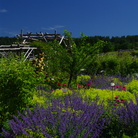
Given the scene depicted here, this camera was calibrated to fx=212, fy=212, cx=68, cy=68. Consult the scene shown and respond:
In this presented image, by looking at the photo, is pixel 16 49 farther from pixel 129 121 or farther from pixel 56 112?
pixel 129 121

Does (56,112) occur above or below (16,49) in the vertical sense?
below

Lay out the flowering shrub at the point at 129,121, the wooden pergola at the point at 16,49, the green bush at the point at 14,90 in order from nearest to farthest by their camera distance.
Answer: the flowering shrub at the point at 129,121 < the green bush at the point at 14,90 < the wooden pergola at the point at 16,49

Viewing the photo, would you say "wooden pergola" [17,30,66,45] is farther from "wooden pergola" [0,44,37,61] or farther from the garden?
the garden

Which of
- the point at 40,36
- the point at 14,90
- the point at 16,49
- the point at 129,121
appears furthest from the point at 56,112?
the point at 40,36

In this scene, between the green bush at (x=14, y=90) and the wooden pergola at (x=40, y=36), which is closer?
the green bush at (x=14, y=90)

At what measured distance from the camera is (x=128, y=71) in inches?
569

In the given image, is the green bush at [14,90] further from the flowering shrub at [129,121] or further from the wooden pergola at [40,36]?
the wooden pergola at [40,36]

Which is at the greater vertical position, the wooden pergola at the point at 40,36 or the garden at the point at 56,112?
the wooden pergola at the point at 40,36

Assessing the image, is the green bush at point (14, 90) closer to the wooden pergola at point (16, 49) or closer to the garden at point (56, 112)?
→ the garden at point (56, 112)

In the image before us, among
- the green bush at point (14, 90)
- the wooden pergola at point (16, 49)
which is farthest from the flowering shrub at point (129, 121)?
the wooden pergola at point (16, 49)

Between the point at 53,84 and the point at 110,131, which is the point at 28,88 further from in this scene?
the point at 53,84

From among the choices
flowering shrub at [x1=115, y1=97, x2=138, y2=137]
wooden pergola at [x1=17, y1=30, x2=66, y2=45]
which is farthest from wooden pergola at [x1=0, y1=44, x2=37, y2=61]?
flowering shrub at [x1=115, y1=97, x2=138, y2=137]

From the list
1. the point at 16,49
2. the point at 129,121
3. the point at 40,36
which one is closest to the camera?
the point at 129,121

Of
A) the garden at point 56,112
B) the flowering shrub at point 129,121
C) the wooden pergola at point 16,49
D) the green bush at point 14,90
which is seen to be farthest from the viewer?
the wooden pergola at point 16,49
